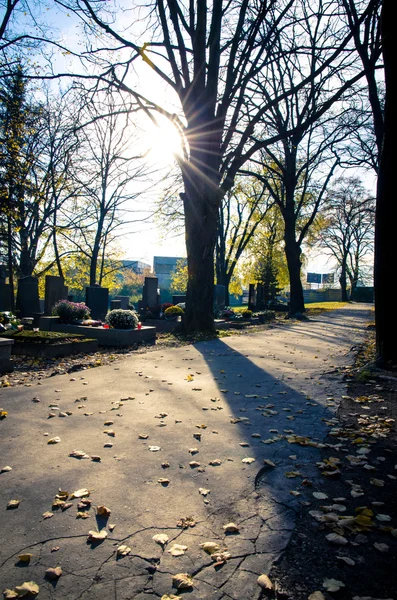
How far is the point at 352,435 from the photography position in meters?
4.13

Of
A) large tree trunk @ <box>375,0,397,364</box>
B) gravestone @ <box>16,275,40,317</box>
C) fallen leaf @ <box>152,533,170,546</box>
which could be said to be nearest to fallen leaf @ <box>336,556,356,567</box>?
fallen leaf @ <box>152,533,170,546</box>

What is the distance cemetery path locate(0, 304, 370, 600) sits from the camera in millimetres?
2094

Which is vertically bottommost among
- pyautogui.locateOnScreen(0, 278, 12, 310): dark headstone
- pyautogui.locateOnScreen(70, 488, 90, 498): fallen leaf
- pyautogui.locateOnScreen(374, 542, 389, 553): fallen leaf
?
pyautogui.locateOnScreen(374, 542, 389, 553): fallen leaf

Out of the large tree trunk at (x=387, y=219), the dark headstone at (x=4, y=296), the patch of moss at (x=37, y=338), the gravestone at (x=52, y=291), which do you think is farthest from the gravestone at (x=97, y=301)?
the large tree trunk at (x=387, y=219)

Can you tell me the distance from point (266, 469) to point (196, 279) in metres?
10.1

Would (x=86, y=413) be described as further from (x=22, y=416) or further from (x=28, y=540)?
(x=28, y=540)

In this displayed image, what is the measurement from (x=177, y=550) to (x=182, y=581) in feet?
0.84

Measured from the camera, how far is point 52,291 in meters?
16.5

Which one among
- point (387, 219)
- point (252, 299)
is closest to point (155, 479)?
point (387, 219)

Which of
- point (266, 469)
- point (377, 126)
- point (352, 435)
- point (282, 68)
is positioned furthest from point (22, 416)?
point (282, 68)

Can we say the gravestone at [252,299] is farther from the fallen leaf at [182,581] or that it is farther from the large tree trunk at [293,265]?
the fallen leaf at [182,581]

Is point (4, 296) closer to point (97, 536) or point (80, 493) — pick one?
point (80, 493)

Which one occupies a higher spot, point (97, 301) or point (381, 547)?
point (97, 301)

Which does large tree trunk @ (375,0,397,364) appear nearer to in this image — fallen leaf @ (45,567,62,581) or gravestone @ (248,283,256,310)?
fallen leaf @ (45,567,62,581)
